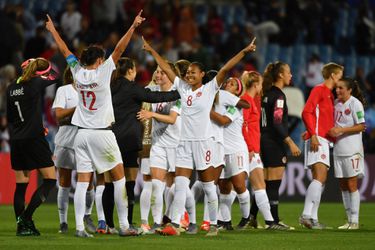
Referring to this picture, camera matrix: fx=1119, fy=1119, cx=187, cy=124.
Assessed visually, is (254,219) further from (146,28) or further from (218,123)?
(146,28)

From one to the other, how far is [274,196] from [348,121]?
149 centimetres

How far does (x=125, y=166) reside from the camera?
14406 mm

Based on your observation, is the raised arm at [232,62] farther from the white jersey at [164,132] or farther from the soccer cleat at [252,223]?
the soccer cleat at [252,223]

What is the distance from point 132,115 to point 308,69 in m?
13.7

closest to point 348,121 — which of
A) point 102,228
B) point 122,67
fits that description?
point 122,67

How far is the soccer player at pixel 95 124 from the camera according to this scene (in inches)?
519

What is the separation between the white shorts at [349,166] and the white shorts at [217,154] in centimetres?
225

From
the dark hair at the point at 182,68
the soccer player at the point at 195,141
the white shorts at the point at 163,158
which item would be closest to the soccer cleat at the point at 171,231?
the soccer player at the point at 195,141

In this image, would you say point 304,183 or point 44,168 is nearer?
point 44,168

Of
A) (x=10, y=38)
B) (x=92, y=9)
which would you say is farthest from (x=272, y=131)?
(x=92, y=9)

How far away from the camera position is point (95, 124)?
1320cm

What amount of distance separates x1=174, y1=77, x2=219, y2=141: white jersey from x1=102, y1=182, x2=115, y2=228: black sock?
1249mm

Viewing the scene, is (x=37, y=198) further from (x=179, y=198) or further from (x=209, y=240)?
(x=209, y=240)

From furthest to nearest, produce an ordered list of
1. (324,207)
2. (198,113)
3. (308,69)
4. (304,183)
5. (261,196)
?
1. (308,69)
2. (304,183)
3. (324,207)
4. (261,196)
5. (198,113)
